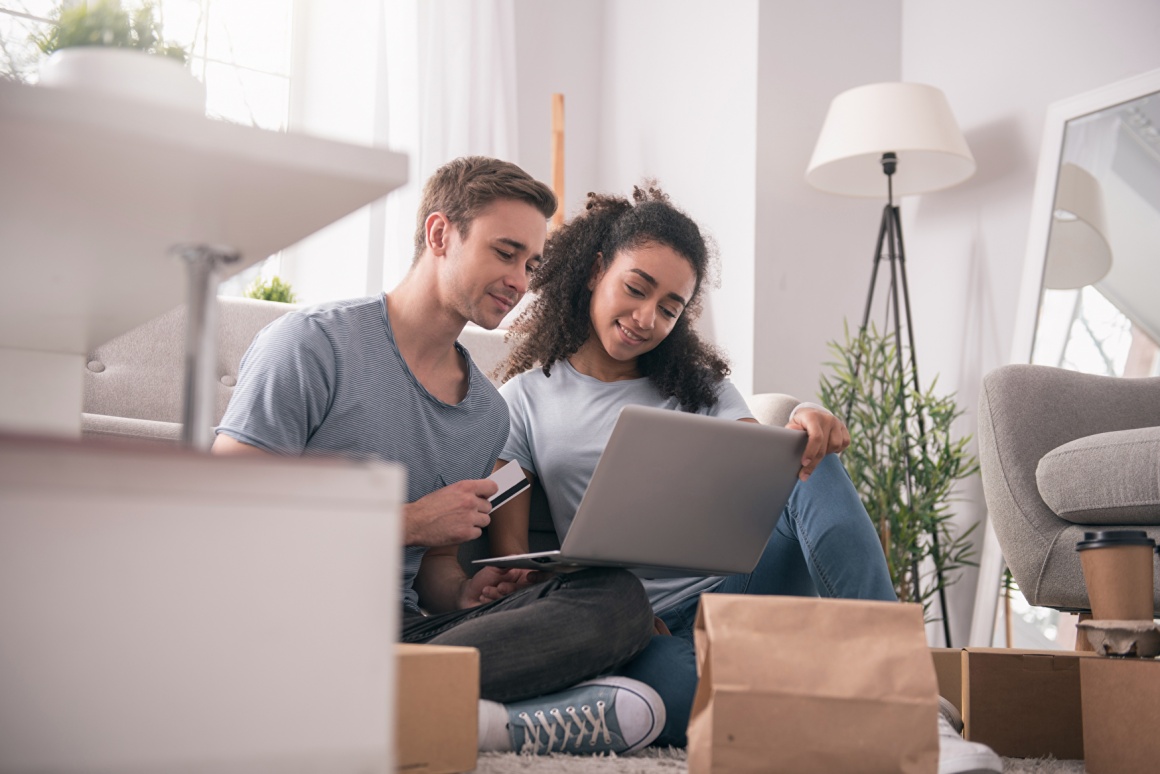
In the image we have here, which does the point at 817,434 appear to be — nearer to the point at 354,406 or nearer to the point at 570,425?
the point at 570,425

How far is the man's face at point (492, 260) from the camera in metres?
1.46

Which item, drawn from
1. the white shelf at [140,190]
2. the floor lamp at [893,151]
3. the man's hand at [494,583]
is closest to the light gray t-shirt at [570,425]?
the man's hand at [494,583]

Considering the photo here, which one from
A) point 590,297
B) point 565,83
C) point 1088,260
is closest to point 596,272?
point 590,297

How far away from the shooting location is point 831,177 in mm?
3027

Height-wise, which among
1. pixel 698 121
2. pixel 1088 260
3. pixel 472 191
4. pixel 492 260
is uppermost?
pixel 698 121

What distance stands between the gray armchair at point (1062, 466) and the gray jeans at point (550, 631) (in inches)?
32.9

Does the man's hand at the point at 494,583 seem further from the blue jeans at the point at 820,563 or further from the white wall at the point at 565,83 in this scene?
the white wall at the point at 565,83

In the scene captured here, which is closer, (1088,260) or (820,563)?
(820,563)

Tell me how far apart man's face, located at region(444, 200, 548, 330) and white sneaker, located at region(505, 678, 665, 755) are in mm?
522

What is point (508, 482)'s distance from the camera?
1.36 metres

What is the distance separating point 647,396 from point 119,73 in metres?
1.12

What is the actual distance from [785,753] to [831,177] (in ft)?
7.85

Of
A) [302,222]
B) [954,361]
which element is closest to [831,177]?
[954,361]

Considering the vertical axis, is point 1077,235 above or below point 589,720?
above
